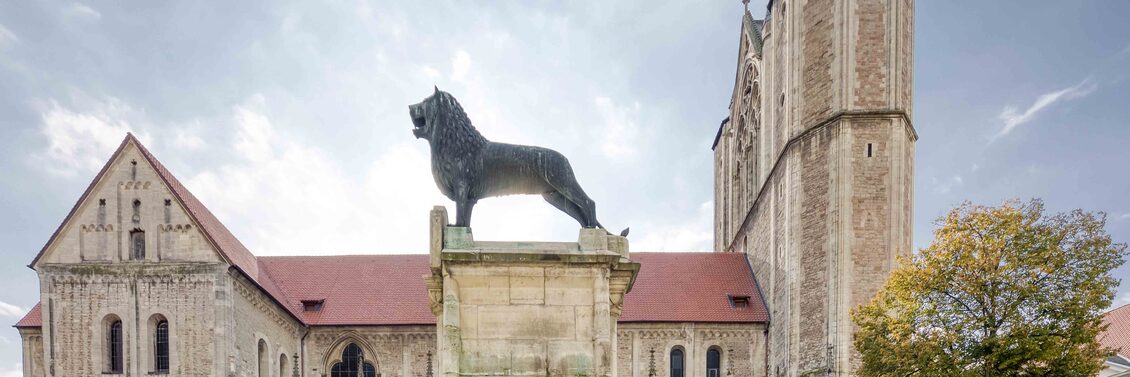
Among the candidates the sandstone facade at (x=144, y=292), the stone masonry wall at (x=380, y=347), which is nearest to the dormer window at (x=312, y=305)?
the stone masonry wall at (x=380, y=347)

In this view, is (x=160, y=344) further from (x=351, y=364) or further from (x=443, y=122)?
(x=443, y=122)

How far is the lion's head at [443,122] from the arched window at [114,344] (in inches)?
783

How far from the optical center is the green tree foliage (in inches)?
669

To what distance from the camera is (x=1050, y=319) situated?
685 inches

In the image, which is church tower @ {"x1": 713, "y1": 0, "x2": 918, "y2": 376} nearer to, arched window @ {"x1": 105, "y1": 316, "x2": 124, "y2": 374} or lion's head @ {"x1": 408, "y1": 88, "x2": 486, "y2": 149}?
lion's head @ {"x1": 408, "y1": 88, "x2": 486, "y2": 149}

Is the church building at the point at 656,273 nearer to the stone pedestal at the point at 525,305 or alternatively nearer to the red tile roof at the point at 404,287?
the red tile roof at the point at 404,287

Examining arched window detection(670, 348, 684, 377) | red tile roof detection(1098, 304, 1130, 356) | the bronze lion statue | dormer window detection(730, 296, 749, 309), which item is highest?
the bronze lion statue

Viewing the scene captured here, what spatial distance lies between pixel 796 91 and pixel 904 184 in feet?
15.8

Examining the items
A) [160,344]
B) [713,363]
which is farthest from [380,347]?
[713,363]

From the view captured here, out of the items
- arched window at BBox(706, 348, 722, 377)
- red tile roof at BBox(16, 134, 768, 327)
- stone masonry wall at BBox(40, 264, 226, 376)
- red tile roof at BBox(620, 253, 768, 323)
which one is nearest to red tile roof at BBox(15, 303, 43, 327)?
red tile roof at BBox(16, 134, 768, 327)

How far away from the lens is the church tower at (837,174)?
81.1ft

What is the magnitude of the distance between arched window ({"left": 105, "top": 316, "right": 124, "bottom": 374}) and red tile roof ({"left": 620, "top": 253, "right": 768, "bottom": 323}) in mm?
16468

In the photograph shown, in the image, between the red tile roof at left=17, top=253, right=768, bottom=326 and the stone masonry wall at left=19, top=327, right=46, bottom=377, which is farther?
the red tile roof at left=17, top=253, right=768, bottom=326

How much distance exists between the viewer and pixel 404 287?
30.7 m
